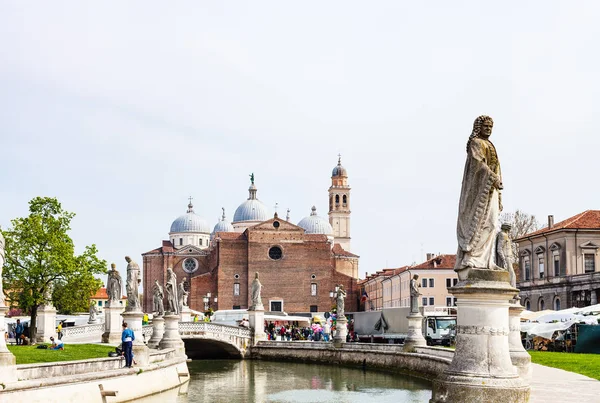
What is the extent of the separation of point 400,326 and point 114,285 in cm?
1706

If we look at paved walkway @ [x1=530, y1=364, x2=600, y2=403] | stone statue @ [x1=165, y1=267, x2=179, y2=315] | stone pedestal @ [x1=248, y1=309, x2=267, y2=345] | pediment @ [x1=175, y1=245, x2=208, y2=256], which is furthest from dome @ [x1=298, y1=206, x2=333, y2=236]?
paved walkway @ [x1=530, y1=364, x2=600, y2=403]

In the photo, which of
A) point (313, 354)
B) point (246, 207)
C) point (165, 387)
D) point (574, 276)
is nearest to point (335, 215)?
point (246, 207)

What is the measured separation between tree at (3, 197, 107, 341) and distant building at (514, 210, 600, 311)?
3474cm

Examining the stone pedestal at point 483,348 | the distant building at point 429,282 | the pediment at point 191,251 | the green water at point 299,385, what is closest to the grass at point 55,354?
the green water at point 299,385

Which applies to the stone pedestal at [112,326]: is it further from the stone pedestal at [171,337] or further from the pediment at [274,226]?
the pediment at [274,226]

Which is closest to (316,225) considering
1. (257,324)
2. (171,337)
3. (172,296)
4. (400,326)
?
(257,324)

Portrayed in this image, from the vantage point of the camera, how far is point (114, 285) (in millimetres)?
36875

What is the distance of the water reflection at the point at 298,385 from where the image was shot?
A: 2564 cm

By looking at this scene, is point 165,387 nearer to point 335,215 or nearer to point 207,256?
point 207,256

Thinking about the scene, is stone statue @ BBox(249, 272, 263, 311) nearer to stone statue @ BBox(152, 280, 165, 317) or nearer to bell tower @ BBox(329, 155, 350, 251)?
stone statue @ BBox(152, 280, 165, 317)

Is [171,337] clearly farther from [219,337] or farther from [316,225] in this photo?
[316,225]

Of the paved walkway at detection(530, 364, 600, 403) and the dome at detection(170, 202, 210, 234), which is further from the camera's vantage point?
the dome at detection(170, 202, 210, 234)

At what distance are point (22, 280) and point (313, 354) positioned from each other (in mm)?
15604

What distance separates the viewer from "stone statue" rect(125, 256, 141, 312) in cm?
3050
